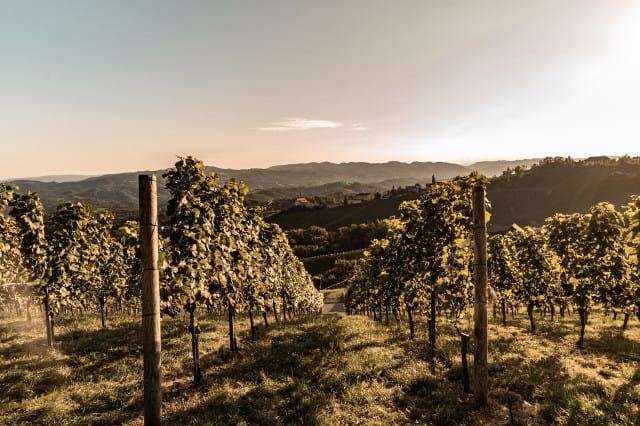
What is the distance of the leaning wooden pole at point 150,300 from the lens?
21.0 ft

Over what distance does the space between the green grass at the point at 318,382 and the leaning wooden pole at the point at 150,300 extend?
421 centimetres

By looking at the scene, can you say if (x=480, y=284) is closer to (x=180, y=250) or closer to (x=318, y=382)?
(x=318, y=382)

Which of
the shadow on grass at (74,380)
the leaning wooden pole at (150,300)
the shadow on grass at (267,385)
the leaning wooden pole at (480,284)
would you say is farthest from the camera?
the shadow on grass at (74,380)

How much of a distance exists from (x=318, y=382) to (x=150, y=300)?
895 centimetres

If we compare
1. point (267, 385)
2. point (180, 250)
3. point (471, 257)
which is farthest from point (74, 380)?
point (471, 257)

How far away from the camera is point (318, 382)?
43.7 feet

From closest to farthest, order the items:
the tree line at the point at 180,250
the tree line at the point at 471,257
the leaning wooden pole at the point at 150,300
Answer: the leaning wooden pole at the point at 150,300
the tree line at the point at 180,250
the tree line at the point at 471,257

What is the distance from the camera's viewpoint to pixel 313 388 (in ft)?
41.9

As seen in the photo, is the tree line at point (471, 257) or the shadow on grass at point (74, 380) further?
the tree line at point (471, 257)

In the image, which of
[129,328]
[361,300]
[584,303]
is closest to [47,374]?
[129,328]

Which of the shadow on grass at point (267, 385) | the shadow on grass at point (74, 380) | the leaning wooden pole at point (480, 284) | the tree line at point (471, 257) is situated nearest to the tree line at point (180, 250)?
the shadow on grass at point (267, 385)

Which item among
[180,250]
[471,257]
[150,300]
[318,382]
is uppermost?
[150,300]

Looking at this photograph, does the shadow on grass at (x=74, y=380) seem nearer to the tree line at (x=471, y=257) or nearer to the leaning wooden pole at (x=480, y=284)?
the leaning wooden pole at (x=480, y=284)

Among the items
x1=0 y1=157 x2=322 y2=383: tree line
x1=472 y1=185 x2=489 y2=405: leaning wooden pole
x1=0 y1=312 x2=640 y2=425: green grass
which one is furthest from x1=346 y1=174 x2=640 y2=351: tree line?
x1=0 y1=157 x2=322 y2=383: tree line
